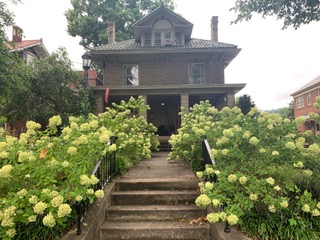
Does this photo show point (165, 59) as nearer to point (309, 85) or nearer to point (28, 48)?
point (28, 48)

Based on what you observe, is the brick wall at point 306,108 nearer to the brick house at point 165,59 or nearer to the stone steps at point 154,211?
the brick house at point 165,59

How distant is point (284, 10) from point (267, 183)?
1393 cm

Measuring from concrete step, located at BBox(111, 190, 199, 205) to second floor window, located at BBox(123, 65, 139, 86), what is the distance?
12.5 metres

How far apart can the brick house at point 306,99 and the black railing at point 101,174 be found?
977 inches

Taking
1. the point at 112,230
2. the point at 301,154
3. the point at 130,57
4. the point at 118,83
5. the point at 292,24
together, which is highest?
the point at 292,24

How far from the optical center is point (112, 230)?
3.44 meters

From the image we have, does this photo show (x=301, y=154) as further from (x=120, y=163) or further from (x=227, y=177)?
(x=120, y=163)

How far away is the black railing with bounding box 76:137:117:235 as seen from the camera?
9.57ft

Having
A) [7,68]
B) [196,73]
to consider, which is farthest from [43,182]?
[196,73]

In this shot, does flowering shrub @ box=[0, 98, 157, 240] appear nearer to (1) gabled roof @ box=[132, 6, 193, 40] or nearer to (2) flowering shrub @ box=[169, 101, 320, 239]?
(2) flowering shrub @ box=[169, 101, 320, 239]

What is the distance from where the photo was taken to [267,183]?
2.92 meters

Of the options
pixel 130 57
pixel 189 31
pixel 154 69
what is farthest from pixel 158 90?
pixel 189 31

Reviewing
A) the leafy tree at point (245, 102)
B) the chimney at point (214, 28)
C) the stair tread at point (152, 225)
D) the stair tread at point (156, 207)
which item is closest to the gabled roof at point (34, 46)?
the chimney at point (214, 28)

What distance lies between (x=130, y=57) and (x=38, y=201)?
14235 mm
